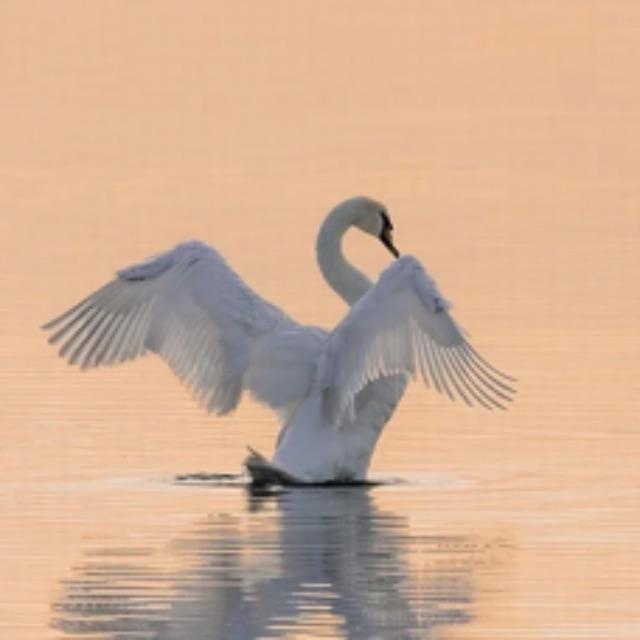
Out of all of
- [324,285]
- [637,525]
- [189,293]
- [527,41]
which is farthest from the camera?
[527,41]

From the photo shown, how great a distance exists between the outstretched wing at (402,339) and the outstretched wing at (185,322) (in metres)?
0.66

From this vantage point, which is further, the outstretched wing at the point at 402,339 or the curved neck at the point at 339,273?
the curved neck at the point at 339,273

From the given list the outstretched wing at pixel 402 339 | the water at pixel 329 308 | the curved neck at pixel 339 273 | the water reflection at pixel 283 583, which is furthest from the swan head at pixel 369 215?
the water reflection at pixel 283 583

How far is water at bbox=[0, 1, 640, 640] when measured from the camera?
44.0 feet

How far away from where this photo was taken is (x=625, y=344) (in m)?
20.1

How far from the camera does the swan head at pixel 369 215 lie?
63.3 ft

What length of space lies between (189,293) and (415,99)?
1781cm

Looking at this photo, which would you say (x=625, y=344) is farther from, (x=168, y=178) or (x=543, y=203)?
(x=168, y=178)

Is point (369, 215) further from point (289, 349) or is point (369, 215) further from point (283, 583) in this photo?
point (283, 583)

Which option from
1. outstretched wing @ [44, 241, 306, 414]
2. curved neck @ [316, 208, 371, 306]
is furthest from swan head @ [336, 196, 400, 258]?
outstretched wing @ [44, 241, 306, 414]

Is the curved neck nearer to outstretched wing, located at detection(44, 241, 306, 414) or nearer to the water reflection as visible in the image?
outstretched wing, located at detection(44, 241, 306, 414)

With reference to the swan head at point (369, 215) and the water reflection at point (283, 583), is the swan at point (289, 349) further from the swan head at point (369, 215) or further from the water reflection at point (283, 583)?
the swan head at point (369, 215)

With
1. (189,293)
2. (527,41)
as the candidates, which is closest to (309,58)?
(527,41)

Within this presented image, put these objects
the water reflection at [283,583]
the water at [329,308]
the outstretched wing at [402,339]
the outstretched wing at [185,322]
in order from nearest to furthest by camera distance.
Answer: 1. the water reflection at [283,583]
2. the water at [329,308]
3. the outstretched wing at [402,339]
4. the outstretched wing at [185,322]
